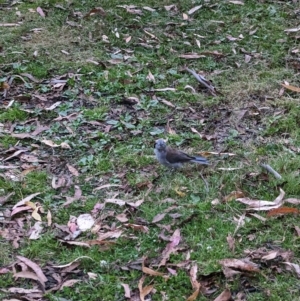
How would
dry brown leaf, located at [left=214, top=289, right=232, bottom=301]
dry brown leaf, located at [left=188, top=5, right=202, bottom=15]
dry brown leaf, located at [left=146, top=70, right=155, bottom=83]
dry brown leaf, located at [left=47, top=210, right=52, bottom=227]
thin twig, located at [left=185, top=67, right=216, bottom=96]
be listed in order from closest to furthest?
1. dry brown leaf, located at [left=214, top=289, right=232, bottom=301]
2. dry brown leaf, located at [left=47, top=210, right=52, bottom=227]
3. thin twig, located at [left=185, top=67, right=216, bottom=96]
4. dry brown leaf, located at [left=146, top=70, right=155, bottom=83]
5. dry brown leaf, located at [left=188, top=5, right=202, bottom=15]

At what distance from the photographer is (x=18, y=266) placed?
12.1 feet

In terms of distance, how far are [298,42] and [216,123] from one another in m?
1.90

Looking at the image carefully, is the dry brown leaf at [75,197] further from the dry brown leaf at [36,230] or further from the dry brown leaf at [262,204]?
the dry brown leaf at [262,204]

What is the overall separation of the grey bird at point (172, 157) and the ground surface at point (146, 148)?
0.36ft

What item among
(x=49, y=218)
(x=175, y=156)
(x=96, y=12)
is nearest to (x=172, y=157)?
(x=175, y=156)

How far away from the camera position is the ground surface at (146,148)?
3619mm

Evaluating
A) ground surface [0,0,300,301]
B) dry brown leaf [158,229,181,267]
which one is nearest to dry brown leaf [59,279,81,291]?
ground surface [0,0,300,301]

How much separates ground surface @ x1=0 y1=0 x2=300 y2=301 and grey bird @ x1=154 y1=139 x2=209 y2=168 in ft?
0.36

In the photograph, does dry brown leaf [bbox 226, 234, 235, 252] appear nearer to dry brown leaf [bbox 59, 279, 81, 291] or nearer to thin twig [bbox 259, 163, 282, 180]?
thin twig [bbox 259, 163, 282, 180]

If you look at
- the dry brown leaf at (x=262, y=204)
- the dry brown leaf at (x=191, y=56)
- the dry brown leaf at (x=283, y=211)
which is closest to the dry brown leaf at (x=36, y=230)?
the dry brown leaf at (x=262, y=204)

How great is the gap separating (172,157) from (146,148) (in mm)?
506

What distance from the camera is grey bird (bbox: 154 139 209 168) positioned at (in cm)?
440

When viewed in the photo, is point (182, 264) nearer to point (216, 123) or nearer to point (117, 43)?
point (216, 123)

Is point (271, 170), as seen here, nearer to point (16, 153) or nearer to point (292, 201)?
point (292, 201)
